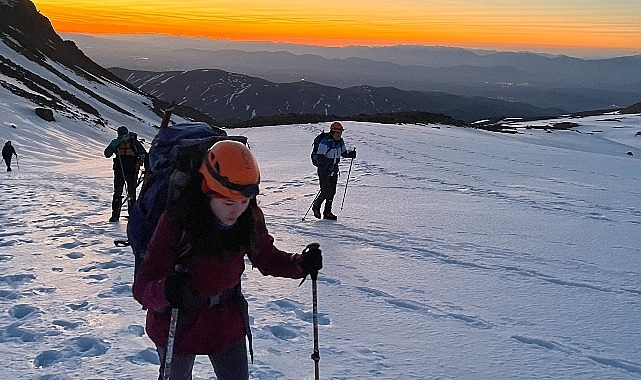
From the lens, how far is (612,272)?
23.9 ft

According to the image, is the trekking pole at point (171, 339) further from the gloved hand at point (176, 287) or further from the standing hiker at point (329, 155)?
the standing hiker at point (329, 155)

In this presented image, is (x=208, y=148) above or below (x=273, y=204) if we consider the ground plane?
above

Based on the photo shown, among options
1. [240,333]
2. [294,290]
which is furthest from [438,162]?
[240,333]

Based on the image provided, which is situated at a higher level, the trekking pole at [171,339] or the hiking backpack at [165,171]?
the hiking backpack at [165,171]

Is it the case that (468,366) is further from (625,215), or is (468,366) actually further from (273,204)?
(625,215)

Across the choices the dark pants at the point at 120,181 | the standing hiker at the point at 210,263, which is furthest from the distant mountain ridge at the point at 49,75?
the standing hiker at the point at 210,263

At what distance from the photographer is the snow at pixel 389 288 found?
4492 mm

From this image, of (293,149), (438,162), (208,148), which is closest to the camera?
Result: (208,148)

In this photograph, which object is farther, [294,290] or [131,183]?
[131,183]

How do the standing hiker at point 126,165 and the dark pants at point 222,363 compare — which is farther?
the standing hiker at point 126,165

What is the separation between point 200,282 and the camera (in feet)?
8.60

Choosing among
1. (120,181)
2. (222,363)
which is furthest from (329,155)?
(222,363)

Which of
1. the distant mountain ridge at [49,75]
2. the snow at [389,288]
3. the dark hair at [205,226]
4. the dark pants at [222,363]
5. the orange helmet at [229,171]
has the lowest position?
the snow at [389,288]

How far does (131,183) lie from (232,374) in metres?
7.76
